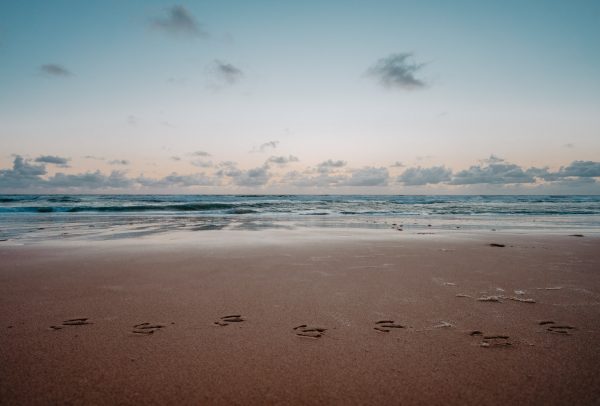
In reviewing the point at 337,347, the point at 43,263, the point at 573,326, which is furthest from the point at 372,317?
the point at 43,263

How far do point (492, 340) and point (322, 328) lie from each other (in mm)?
1481

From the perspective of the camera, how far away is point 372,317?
3.70 m

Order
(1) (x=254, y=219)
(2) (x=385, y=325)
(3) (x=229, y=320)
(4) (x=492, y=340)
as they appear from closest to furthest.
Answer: (4) (x=492, y=340) → (2) (x=385, y=325) → (3) (x=229, y=320) → (1) (x=254, y=219)

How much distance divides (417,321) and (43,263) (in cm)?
630

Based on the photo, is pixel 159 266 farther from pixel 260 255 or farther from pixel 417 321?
pixel 417 321

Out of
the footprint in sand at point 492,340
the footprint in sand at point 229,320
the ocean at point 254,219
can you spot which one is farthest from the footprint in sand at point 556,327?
the ocean at point 254,219

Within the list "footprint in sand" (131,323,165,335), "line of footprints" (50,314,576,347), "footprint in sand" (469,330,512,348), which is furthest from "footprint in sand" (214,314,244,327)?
"footprint in sand" (469,330,512,348)

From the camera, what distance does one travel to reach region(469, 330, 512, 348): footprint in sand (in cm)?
305

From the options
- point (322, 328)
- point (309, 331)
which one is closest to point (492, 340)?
point (322, 328)

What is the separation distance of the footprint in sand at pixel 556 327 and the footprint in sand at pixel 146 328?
12.0ft

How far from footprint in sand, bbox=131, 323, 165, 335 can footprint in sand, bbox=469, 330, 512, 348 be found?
289 centimetres

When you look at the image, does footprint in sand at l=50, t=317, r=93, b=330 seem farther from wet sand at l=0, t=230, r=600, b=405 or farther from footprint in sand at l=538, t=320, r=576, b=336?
footprint in sand at l=538, t=320, r=576, b=336

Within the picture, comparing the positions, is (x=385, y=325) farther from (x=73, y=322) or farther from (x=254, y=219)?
(x=254, y=219)

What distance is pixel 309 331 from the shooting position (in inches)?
132
